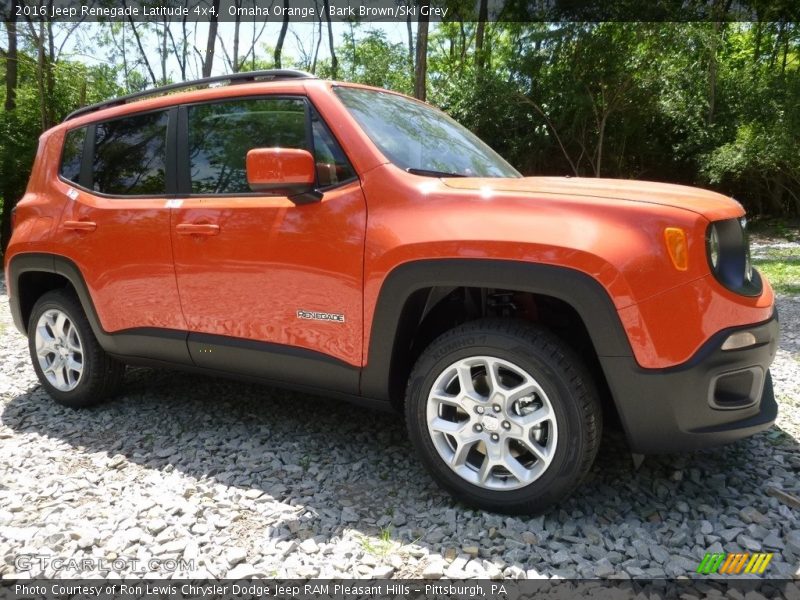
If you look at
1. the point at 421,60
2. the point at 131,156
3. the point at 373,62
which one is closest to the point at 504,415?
the point at 131,156

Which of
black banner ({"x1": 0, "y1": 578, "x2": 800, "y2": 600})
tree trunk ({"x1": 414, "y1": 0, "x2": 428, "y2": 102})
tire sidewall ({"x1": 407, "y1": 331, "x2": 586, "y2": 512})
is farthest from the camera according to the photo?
tree trunk ({"x1": 414, "y1": 0, "x2": 428, "y2": 102})

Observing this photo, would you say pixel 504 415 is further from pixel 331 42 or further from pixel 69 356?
pixel 331 42

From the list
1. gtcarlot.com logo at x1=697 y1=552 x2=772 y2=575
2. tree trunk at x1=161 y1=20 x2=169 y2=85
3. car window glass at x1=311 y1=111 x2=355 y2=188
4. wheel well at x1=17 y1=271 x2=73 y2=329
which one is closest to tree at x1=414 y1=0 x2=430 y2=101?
wheel well at x1=17 y1=271 x2=73 y2=329

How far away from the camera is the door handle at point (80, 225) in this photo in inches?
132

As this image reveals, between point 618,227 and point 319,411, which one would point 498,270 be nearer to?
point 618,227

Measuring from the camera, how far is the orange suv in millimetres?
2053

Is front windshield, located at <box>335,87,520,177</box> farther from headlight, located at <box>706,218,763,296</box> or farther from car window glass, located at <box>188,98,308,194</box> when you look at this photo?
headlight, located at <box>706,218,763,296</box>

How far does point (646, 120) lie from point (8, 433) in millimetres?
20978

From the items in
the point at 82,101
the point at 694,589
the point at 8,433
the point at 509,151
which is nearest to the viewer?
the point at 694,589

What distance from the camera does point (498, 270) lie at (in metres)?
2.19

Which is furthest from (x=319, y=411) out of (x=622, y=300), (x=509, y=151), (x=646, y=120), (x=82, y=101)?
(x=646, y=120)

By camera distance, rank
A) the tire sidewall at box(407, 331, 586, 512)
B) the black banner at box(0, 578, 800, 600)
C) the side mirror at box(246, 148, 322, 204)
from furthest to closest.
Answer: the side mirror at box(246, 148, 322, 204), the tire sidewall at box(407, 331, 586, 512), the black banner at box(0, 578, 800, 600)

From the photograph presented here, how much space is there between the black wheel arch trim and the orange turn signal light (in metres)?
0.25

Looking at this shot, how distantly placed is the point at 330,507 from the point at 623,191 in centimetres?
177
